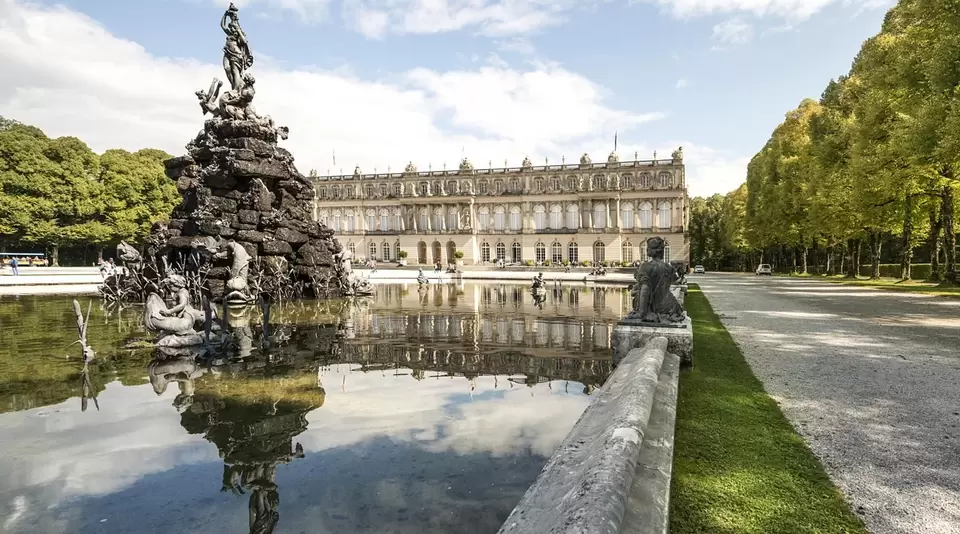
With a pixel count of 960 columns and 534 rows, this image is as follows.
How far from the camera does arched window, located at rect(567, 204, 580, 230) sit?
2453 inches

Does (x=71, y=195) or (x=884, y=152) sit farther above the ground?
(x=71, y=195)

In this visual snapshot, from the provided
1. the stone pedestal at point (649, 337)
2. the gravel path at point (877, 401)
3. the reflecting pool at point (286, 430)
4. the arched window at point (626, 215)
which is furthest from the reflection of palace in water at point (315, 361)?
the arched window at point (626, 215)

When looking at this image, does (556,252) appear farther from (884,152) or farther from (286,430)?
(286,430)

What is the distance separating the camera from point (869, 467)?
366 cm

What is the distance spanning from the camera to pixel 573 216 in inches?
2466

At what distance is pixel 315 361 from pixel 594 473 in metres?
5.78

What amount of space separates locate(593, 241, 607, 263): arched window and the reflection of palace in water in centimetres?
4819

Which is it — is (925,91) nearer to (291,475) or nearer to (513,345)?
(513,345)

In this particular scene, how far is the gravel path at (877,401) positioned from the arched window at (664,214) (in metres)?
47.7

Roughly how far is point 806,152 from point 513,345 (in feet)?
107

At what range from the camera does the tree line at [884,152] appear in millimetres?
14086

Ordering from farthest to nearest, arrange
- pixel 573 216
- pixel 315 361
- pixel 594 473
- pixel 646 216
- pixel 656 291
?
pixel 573 216
pixel 646 216
pixel 315 361
pixel 656 291
pixel 594 473

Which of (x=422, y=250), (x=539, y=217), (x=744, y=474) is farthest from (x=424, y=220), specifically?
(x=744, y=474)

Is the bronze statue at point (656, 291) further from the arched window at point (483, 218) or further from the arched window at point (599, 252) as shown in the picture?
the arched window at point (483, 218)
